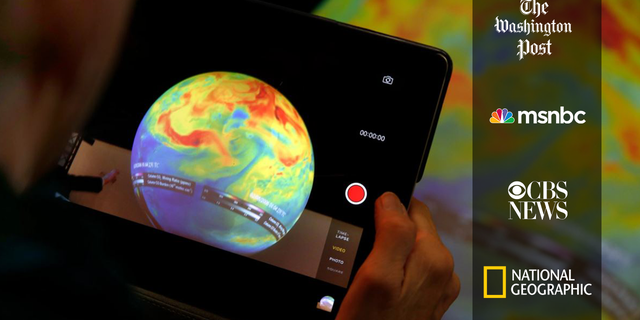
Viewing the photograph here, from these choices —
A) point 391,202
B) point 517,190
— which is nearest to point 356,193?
point 391,202

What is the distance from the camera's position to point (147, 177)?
0.75 metres

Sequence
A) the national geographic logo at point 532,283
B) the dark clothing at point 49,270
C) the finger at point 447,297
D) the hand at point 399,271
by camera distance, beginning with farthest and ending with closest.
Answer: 1. the national geographic logo at point 532,283
2. the finger at point 447,297
3. the hand at point 399,271
4. the dark clothing at point 49,270

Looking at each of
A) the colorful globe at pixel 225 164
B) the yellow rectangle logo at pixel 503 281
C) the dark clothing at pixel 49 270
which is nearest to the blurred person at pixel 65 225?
the dark clothing at pixel 49 270

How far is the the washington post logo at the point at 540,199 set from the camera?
4.98 feet

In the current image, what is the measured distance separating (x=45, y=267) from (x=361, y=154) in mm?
470

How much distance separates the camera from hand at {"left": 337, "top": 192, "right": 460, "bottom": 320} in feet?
2.30

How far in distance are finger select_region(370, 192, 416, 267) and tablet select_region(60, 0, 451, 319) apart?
0.03 m

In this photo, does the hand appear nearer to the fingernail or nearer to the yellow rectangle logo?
the fingernail

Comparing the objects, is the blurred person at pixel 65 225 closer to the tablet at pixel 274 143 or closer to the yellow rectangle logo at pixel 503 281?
the tablet at pixel 274 143

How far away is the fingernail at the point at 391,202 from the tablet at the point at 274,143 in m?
0.01

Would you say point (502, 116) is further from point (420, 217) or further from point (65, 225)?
point (65, 225)

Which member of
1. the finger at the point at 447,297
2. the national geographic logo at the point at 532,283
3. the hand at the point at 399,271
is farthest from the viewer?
the national geographic logo at the point at 532,283

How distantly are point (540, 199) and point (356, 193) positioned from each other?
969mm

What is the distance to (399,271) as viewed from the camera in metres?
0.72
